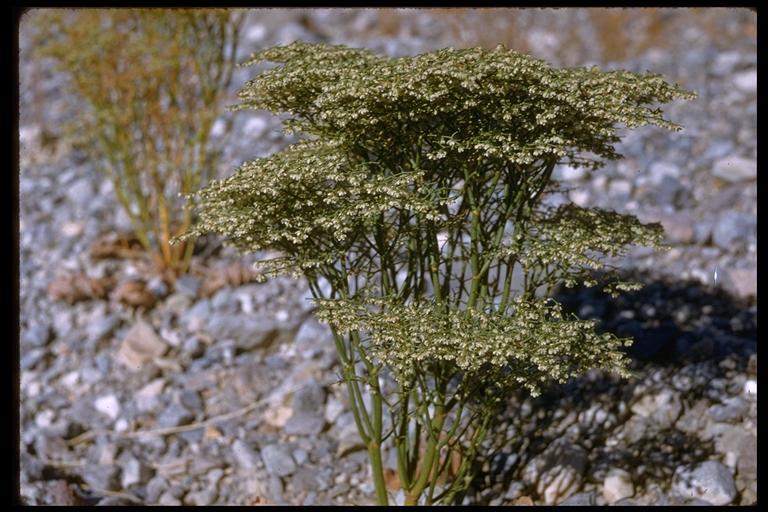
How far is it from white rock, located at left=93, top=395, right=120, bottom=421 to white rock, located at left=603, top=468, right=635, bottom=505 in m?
3.57

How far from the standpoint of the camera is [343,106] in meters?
3.75

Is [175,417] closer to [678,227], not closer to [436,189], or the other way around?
[436,189]

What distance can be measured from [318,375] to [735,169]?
14.2 ft

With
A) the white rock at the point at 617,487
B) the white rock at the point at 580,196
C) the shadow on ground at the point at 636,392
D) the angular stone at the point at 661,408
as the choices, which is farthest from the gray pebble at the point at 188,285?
the white rock at the point at 617,487

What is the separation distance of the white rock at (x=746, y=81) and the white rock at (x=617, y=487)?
5838mm

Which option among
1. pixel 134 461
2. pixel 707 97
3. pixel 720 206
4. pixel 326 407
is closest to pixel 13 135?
pixel 134 461

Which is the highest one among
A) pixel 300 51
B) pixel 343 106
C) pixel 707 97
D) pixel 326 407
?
pixel 707 97

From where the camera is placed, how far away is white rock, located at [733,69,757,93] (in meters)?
9.62

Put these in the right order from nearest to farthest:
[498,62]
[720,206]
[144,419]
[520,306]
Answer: [498,62]
[520,306]
[144,419]
[720,206]

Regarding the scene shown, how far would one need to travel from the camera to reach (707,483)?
16.7 ft

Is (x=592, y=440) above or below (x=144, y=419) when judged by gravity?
below

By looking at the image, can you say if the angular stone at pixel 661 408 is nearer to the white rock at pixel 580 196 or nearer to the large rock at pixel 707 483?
the large rock at pixel 707 483

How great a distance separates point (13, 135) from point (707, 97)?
715 centimetres
